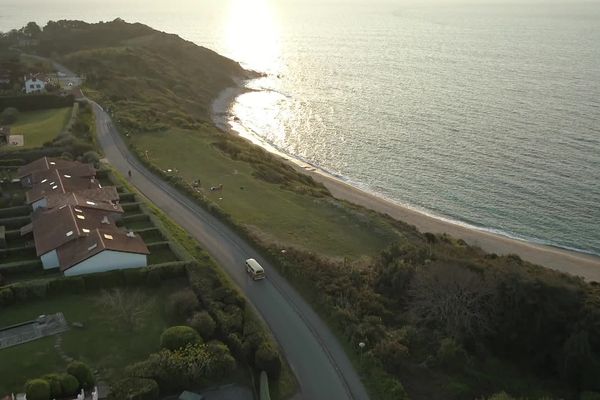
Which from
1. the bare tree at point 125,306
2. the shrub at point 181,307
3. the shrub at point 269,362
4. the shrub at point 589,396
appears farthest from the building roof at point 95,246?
the shrub at point 589,396

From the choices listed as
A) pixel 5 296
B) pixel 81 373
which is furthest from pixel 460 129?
pixel 81 373

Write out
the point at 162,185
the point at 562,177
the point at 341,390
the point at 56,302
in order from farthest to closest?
the point at 562,177
the point at 162,185
the point at 56,302
the point at 341,390

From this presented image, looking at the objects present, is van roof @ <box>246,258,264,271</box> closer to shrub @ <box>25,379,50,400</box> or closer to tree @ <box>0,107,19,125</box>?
shrub @ <box>25,379,50,400</box>

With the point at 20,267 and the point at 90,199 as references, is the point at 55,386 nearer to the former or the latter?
the point at 20,267

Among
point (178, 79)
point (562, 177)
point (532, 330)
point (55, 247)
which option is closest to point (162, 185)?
point (55, 247)

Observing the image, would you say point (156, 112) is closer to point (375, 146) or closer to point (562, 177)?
point (375, 146)
